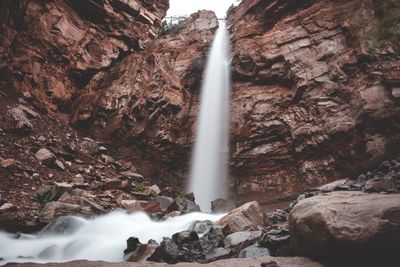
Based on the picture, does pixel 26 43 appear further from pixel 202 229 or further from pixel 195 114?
pixel 202 229

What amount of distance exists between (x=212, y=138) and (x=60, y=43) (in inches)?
360

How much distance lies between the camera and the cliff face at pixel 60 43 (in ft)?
50.8

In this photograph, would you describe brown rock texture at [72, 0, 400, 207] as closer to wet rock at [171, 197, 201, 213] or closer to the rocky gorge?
the rocky gorge

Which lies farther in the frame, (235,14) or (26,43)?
(235,14)

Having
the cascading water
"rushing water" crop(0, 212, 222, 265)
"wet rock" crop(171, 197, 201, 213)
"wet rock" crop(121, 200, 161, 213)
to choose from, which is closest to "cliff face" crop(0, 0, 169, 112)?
"wet rock" crop(121, 200, 161, 213)


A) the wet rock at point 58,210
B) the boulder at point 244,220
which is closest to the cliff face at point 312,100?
the boulder at point 244,220

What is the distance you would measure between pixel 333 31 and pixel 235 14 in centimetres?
799

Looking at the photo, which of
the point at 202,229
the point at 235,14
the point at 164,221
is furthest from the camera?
the point at 235,14

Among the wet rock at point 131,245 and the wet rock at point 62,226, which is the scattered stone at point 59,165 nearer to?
the wet rock at point 62,226

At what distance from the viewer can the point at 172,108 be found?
1780cm

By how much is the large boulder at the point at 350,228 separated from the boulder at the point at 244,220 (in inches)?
111

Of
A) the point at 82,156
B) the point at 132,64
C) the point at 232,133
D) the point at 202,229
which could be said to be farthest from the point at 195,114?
the point at 202,229

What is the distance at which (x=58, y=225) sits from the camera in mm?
8891

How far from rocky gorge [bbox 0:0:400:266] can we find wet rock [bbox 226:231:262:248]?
6.03 ft
